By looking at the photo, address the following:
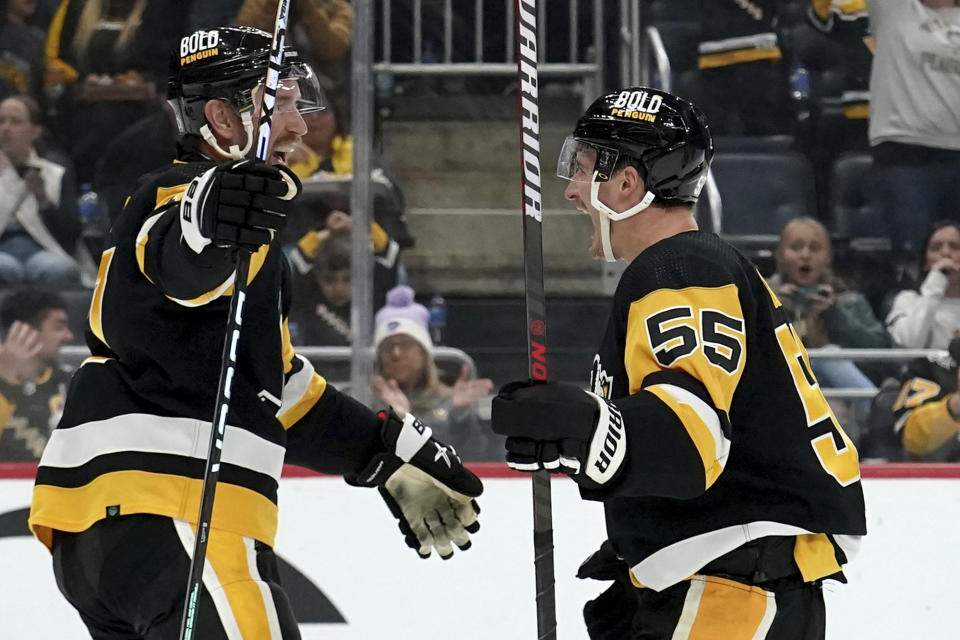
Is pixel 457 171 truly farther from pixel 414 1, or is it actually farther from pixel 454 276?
pixel 414 1

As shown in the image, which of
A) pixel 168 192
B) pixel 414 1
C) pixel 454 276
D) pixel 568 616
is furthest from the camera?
pixel 414 1

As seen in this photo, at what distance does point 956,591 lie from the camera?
304 centimetres

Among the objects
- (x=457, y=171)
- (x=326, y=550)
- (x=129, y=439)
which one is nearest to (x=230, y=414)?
(x=129, y=439)

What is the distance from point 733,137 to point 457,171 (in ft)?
2.74

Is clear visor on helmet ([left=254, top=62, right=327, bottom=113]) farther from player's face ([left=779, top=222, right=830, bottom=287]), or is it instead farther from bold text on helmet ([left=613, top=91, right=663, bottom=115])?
player's face ([left=779, top=222, right=830, bottom=287])

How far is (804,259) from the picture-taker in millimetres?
3816

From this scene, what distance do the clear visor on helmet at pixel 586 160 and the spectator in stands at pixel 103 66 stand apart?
2221 mm

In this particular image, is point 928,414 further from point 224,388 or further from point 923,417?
point 224,388

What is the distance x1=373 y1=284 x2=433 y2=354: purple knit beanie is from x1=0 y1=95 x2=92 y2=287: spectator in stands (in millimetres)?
828

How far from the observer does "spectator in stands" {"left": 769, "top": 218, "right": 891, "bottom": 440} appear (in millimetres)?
3707

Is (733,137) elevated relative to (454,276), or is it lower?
elevated

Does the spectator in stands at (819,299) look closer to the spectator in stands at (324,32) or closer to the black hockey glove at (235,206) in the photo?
the spectator in stands at (324,32)

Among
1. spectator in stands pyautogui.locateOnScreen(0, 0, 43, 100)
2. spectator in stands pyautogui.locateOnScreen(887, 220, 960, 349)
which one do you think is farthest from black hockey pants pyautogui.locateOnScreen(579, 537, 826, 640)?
spectator in stands pyautogui.locateOnScreen(0, 0, 43, 100)

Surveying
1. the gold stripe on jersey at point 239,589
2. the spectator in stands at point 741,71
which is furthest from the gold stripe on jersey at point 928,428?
the gold stripe on jersey at point 239,589
